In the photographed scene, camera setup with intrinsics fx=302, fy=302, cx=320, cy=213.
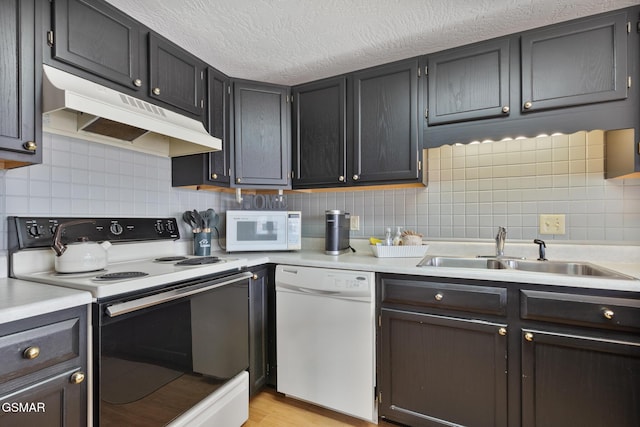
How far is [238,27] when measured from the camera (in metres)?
1.57

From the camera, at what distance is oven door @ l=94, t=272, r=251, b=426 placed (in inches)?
40.9

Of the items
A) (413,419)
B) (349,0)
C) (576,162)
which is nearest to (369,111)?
(349,0)

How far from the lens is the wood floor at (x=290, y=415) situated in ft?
5.39

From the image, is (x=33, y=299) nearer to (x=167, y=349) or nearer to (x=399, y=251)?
(x=167, y=349)

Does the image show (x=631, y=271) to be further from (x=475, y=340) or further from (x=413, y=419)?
(x=413, y=419)

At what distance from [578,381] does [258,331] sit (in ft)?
5.04

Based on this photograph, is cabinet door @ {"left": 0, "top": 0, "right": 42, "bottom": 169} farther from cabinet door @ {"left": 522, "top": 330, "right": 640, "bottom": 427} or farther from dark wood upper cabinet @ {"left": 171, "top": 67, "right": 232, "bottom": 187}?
cabinet door @ {"left": 522, "top": 330, "right": 640, "bottom": 427}

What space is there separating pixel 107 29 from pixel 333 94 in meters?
1.26

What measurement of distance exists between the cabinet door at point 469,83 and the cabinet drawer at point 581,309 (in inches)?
37.5

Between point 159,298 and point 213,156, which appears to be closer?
point 159,298

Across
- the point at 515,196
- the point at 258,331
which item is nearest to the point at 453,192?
the point at 515,196

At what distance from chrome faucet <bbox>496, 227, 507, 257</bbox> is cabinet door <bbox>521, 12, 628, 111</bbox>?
666mm

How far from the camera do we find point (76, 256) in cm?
126

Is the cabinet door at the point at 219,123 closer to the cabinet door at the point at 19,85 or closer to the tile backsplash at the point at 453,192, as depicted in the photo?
the tile backsplash at the point at 453,192
